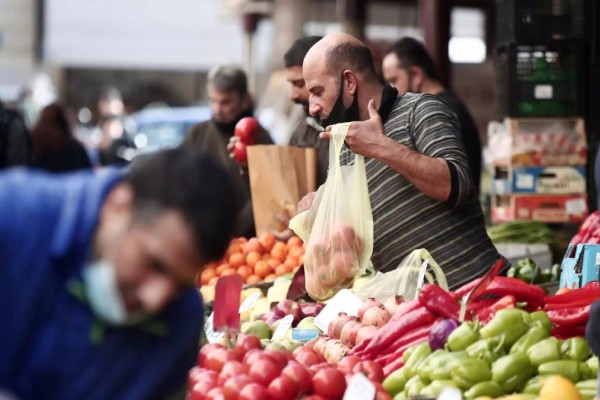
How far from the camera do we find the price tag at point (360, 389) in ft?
12.4

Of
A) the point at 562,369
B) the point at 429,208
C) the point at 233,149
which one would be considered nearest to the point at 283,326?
the point at 429,208

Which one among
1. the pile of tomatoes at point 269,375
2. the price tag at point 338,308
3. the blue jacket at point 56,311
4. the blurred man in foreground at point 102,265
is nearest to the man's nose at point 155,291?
the blurred man in foreground at point 102,265

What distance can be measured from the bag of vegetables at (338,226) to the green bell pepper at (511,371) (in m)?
1.23

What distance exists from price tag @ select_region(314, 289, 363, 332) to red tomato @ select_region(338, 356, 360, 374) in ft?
2.24

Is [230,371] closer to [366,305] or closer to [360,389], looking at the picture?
[360,389]

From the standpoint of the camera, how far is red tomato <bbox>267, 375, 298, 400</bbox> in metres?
3.95

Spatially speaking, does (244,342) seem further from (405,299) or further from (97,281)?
(97,281)

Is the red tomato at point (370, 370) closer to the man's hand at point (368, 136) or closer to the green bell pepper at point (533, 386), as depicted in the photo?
the green bell pepper at point (533, 386)

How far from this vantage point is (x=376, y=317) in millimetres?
4883

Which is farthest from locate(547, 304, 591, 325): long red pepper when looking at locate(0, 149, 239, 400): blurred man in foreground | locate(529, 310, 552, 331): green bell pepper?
locate(0, 149, 239, 400): blurred man in foreground

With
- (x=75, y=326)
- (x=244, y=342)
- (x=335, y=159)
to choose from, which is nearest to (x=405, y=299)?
(x=335, y=159)

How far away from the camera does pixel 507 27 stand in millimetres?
9312

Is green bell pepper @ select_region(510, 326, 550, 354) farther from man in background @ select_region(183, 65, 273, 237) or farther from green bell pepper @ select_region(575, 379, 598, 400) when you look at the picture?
man in background @ select_region(183, 65, 273, 237)

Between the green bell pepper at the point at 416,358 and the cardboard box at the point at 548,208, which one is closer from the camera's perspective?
the green bell pepper at the point at 416,358
